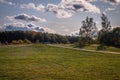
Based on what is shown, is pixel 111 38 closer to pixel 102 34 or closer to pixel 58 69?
pixel 102 34

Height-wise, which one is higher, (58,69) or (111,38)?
(111,38)

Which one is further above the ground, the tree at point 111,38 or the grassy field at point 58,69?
the tree at point 111,38

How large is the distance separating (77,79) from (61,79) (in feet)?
3.08

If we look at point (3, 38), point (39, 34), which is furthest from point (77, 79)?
point (39, 34)

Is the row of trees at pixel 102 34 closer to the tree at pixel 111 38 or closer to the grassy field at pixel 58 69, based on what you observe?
the tree at pixel 111 38

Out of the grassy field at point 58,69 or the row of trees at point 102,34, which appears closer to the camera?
the grassy field at point 58,69

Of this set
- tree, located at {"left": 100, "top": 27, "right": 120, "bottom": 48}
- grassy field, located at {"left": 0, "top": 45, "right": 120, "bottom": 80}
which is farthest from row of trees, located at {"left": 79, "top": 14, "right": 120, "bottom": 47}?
grassy field, located at {"left": 0, "top": 45, "right": 120, "bottom": 80}

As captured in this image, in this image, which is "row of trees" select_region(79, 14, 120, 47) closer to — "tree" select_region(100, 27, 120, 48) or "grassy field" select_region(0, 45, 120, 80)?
"tree" select_region(100, 27, 120, 48)

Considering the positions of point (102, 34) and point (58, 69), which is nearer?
point (58, 69)

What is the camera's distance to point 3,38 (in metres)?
162

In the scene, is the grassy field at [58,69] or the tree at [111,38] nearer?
the grassy field at [58,69]

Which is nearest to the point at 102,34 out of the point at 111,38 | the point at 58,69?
the point at 111,38

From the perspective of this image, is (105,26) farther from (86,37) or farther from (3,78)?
(3,78)

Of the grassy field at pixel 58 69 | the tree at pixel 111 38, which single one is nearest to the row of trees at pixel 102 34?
the tree at pixel 111 38
